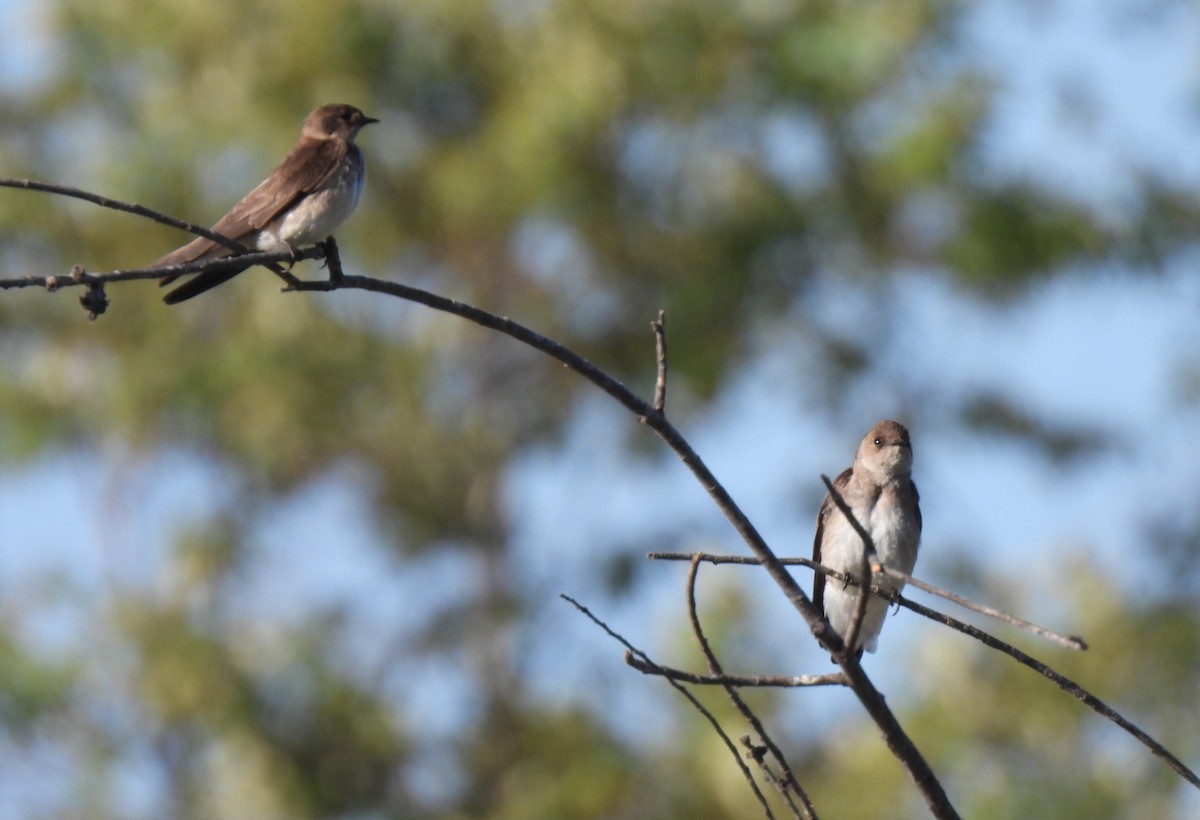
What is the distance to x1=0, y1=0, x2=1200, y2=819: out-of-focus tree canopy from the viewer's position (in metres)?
14.9

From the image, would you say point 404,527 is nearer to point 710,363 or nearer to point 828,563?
point 710,363

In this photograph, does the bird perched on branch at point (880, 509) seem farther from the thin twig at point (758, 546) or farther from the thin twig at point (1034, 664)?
the thin twig at point (758, 546)

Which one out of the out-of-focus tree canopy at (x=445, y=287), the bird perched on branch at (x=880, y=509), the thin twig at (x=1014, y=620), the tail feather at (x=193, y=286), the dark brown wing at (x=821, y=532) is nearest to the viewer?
the thin twig at (x=1014, y=620)

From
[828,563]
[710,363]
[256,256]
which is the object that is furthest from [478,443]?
[256,256]

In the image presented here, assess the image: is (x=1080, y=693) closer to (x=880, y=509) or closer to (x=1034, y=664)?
(x=1034, y=664)

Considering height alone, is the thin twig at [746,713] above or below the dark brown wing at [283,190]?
below

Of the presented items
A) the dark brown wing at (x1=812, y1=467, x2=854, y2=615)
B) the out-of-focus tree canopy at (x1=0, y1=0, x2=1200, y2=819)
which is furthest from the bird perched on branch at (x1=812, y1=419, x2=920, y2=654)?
the out-of-focus tree canopy at (x1=0, y1=0, x2=1200, y2=819)

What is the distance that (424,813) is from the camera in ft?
51.7

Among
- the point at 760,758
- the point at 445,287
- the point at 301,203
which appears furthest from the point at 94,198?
the point at 445,287

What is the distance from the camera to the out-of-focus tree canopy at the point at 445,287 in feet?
48.8

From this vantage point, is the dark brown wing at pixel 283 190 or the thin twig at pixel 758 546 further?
the dark brown wing at pixel 283 190

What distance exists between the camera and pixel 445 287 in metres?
16.7

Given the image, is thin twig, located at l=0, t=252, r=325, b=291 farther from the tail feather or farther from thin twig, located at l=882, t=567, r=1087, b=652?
the tail feather

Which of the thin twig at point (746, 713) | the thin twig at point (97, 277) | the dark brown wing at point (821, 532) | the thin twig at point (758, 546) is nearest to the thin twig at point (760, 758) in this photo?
the thin twig at point (746, 713)
